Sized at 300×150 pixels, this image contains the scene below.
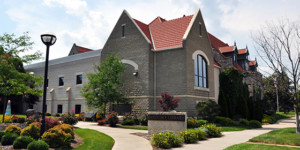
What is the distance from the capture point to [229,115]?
24.0 m

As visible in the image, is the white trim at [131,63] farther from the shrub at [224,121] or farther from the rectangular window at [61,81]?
the rectangular window at [61,81]

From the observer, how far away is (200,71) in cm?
2472

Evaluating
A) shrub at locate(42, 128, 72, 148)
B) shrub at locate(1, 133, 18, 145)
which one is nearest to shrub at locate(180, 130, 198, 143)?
shrub at locate(42, 128, 72, 148)

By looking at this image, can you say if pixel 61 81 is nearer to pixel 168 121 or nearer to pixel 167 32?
pixel 167 32

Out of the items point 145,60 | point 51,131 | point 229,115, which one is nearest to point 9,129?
point 51,131

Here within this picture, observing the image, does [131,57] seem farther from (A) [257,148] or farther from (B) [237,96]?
(A) [257,148]

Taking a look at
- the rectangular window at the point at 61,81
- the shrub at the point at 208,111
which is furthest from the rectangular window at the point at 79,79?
the shrub at the point at 208,111

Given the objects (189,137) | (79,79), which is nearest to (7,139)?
(189,137)

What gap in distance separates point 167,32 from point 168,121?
47.6 ft

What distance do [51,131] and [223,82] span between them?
65.0 feet

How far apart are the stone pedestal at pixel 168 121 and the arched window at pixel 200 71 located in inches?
444

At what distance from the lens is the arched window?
78.6ft

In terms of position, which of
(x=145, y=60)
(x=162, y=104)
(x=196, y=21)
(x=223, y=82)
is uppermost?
(x=196, y=21)

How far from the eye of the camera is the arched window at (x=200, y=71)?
23969mm
